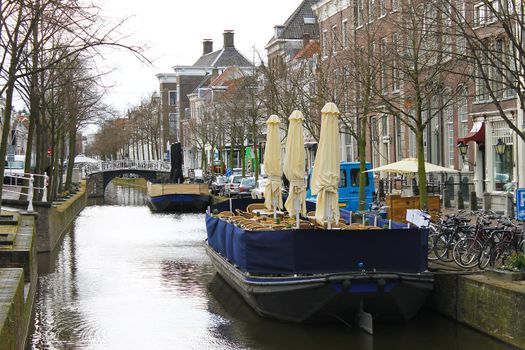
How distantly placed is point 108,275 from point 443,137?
774 inches

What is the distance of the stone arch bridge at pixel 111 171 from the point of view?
→ 84525 millimetres

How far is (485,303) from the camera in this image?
15562 mm

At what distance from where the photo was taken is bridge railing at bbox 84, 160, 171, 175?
8631 cm

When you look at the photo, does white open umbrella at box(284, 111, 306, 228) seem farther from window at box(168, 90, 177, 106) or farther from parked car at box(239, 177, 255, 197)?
window at box(168, 90, 177, 106)

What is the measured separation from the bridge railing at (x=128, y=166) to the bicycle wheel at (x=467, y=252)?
67818 mm

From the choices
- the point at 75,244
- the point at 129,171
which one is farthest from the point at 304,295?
the point at 129,171

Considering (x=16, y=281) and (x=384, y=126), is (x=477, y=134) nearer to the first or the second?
(x=384, y=126)

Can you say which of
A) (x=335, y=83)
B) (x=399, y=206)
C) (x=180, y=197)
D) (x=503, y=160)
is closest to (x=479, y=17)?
(x=399, y=206)

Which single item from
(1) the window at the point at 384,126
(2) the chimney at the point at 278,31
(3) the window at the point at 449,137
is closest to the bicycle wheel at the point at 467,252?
(3) the window at the point at 449,137

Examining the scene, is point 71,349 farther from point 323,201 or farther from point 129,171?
point 129,171

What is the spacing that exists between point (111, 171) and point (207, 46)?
4328 cm

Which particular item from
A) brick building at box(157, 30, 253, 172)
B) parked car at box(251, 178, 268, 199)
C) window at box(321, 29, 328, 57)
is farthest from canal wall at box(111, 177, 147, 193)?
parked car at box(251, 178, 268, 199)

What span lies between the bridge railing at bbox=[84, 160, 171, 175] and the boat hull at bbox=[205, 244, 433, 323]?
6906 cm

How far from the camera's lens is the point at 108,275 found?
24875 mm
